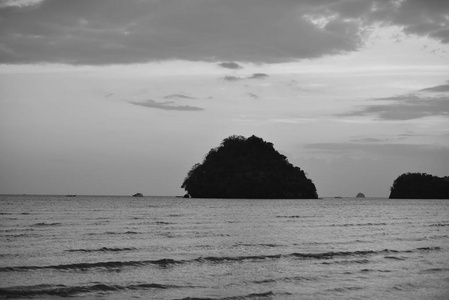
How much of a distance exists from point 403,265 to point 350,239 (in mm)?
14835

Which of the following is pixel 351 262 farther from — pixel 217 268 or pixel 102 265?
pixel 102 265

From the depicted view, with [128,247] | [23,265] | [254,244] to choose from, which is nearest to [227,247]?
[254,244]

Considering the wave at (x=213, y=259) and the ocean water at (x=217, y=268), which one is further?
the wave at (x=213, y=259)

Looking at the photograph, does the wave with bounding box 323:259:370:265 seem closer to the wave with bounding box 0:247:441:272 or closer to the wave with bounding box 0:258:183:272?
the wave with bounding box 0:247:441:272

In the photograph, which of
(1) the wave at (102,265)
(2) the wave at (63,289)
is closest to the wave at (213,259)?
(1) the wave at (102,265)

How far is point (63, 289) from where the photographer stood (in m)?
18.5

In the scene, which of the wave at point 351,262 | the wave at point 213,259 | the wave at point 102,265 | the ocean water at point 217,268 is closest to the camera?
the ocean water at point 217,268

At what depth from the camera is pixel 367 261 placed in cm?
2806

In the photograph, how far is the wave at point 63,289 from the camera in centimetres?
1768

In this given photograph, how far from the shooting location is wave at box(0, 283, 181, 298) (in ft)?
58.0

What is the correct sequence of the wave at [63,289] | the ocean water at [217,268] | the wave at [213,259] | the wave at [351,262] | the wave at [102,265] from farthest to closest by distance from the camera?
the wave at [351,262] → the wave at [213,259] → the wave at [102,265] → the ocean water at [217,268] → the wave at [63,289]

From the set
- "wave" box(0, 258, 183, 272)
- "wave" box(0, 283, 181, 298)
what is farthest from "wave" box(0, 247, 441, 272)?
"wave" box(0, 283, 181, 298)

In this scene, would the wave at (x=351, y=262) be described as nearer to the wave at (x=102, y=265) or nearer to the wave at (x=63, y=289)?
the wave at (x=102, y=265)

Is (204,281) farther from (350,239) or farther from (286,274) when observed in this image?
(350,239)
